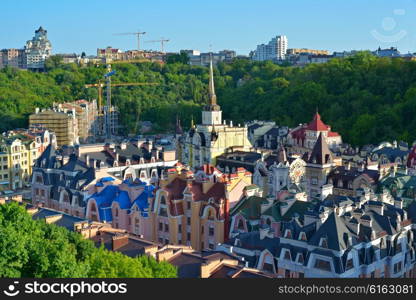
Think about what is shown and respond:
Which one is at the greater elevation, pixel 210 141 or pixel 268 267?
pixel 210 141

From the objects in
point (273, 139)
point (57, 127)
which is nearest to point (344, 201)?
point (273, 139)

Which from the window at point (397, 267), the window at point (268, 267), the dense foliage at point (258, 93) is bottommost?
the window at point (397, 267)

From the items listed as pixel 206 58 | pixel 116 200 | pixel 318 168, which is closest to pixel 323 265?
pixel 116 200

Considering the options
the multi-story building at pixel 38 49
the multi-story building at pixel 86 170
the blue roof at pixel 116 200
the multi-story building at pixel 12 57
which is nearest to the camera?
the blue roof at pixel 116 200

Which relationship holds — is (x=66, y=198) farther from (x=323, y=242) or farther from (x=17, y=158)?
(x=323, y=242)

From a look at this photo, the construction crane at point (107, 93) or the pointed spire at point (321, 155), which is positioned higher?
the construction crane at point (107, 93)

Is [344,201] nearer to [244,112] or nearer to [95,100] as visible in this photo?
[244,112]

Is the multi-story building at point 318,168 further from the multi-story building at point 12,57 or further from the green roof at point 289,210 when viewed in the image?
the multi-story building at point 12,57

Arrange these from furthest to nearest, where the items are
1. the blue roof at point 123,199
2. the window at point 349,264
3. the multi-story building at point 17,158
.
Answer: the multi-story building at point 17,158 < the blue roof at point 123,199 < the window at point 349,264

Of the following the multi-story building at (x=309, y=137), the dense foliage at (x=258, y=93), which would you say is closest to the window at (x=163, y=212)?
the multi-story building at (x=309, y=137)
